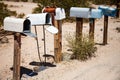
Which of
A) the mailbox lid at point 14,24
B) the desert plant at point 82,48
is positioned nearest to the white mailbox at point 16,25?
the mailbox lid at point 14,24

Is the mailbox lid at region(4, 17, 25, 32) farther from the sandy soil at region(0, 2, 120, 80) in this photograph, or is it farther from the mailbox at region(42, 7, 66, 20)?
the mailbox at region(42, 7, 66, 20)

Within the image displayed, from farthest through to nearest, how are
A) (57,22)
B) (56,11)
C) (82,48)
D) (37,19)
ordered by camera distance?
(82,48) → (57,22) → (56,11) → (37,19)

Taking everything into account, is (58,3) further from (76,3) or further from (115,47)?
(115,47)

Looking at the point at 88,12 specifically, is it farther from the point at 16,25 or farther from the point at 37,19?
the point at 16,25

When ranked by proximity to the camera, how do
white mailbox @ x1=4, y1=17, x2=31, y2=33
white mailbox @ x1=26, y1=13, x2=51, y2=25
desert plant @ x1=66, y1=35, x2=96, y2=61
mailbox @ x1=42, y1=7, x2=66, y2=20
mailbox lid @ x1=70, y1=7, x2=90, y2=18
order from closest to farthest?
1. white mailbox @ x1=4, y1=17, x2=31, y2=33
2. white mailbox @ x1=26, y1=13, x2=51, y2=25
3. mailbox @ x1=42, y1=7, x2=66, y2=20
4. desert plant @ x1=66, y1=35, x2=96, y2=61
5. mailbox lid @ x1=70, y1=7, x2=90, y2=18

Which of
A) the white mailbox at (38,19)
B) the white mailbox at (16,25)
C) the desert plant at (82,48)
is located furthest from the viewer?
the desert plant at (82,48)

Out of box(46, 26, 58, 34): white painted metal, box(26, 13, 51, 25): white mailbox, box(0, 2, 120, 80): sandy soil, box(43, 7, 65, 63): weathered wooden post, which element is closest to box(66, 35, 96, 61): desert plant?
box(0, 2, 120, 80): sandy soil

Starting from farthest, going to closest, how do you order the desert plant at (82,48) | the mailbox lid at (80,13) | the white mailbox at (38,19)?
the mailbox lid at (80,13)
the desert plant at (82,48)
the white mailbox at (38,19)

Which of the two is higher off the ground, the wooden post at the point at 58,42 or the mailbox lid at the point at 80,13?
the mailbox lid at the point at 80,13

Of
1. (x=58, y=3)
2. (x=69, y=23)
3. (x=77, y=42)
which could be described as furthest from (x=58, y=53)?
(x=58, y=3)

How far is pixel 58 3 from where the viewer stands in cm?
1677

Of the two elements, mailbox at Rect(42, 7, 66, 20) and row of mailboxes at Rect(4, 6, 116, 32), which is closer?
row of mailboxes at Rect(4, 6, 116, 32)

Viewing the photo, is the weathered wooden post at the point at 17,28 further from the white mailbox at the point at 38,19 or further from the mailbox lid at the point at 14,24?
the white mailbox at the point at 38,19

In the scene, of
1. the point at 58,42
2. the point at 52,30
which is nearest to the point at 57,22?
the point at 58,42
